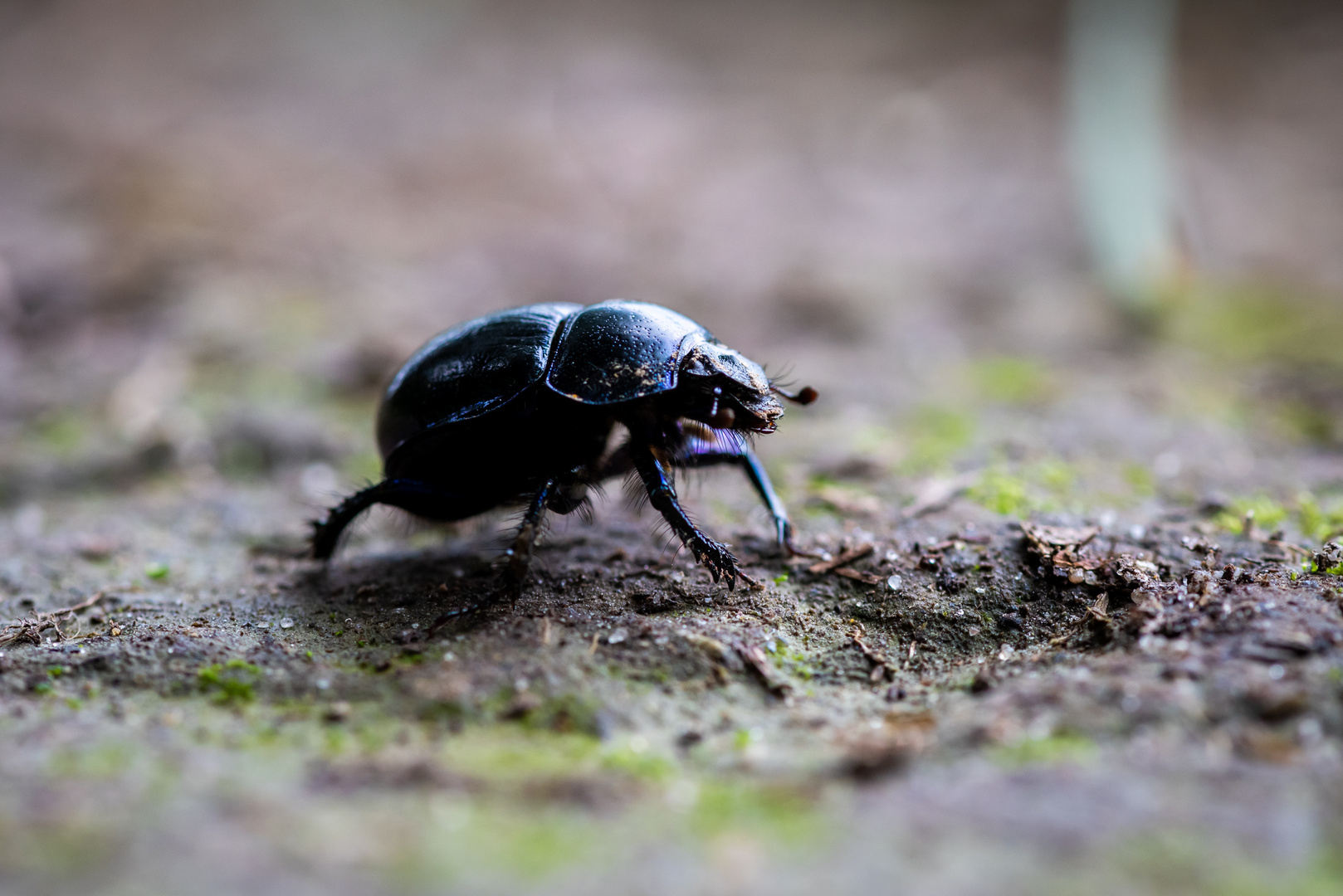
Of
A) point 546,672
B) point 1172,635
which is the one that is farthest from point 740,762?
point 1172,635

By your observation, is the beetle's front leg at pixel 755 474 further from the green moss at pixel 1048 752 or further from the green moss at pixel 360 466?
the green moss at pixel 360 466

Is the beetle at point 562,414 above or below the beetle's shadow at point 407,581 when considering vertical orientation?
above

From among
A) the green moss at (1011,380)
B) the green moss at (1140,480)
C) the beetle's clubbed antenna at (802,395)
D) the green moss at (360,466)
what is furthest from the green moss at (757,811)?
the green moss at (1011,380)

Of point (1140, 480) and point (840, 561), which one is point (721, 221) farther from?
point (840, 561)

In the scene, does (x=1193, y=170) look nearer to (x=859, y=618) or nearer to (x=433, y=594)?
(x=859, y=618)

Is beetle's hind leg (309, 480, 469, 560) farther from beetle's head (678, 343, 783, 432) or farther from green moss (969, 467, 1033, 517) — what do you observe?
green moss (969, 467, 1033, 517)

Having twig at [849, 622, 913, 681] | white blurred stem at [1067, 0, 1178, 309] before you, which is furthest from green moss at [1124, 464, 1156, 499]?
white blurred stem at [1067, 0, 1178, 309]

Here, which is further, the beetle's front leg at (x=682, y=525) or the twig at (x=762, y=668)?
the beetle's front leg at (x=682, y=525)

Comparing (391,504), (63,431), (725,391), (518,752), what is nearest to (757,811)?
(518,752)
